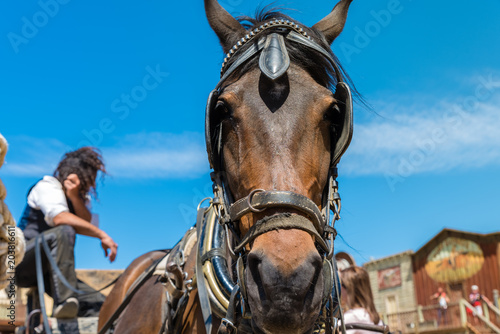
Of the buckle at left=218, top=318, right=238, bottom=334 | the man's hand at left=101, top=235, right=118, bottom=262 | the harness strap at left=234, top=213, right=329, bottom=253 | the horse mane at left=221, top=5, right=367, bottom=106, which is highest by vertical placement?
the horse mane at left=221, top=5, right=367, bottom=106

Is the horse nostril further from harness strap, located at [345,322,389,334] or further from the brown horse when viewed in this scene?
harness strap, located at [345,322,389,334]

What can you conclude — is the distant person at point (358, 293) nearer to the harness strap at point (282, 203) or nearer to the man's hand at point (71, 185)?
the man's hand at point (71, 185)

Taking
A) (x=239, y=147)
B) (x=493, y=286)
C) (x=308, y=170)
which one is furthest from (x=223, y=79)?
(x=493, y=286)

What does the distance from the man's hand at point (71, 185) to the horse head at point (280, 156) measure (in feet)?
10.8

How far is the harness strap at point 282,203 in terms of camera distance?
2023mm

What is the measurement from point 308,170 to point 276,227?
377mm

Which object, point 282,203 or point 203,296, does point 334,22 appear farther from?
point 203,296

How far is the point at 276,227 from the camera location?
77.7 inches

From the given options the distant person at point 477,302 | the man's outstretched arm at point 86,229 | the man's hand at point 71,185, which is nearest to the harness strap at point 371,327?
the man's outstretched arm at point 86,229

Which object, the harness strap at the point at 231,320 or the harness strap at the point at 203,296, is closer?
the harness strap at the point at 231,320

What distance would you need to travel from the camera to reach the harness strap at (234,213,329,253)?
197cm

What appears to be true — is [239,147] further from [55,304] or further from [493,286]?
[493,286]

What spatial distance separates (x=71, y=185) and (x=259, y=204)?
3974 millimetres

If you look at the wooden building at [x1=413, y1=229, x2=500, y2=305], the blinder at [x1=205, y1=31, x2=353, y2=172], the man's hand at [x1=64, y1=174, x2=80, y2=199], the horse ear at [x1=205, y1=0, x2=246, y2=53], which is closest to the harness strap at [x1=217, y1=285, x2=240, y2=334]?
the blinder at [x1=205, y1=31, x2=353, y2=172]
